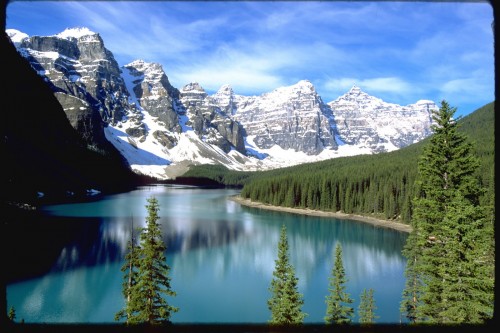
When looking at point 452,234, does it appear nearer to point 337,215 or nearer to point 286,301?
point 286,301

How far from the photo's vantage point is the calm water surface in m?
27.5

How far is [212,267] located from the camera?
4041 cm

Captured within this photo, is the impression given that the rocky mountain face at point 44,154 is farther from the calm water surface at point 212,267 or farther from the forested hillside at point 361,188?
the forested hillside at point 361,188

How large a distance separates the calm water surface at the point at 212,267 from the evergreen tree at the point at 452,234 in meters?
11.5

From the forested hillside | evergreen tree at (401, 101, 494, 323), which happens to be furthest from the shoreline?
evergreen tree at (401, 101, 494, 323)

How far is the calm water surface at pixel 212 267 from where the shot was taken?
2745 cm

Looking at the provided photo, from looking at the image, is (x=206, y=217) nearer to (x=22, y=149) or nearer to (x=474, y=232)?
(x=22, y=149)

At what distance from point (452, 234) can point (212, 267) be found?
3088 centimetres

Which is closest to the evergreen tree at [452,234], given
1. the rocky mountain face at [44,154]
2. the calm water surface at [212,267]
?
the calm water surface at [212,267]

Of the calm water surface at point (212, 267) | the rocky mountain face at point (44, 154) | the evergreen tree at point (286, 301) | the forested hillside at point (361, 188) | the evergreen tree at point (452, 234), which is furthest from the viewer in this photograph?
the rocky mountain face at point (44, 154)

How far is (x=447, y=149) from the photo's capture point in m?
14.9

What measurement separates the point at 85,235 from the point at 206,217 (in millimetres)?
27455

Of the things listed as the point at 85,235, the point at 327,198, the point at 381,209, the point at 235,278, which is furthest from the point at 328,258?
the point at 327,198

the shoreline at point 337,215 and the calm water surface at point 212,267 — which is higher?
the shoreline at point 337,215
